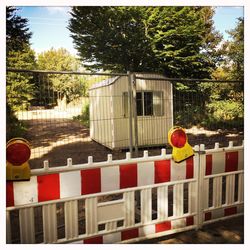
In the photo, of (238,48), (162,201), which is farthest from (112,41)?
(162,201)

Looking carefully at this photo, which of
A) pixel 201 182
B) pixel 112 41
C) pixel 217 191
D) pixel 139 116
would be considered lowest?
pixel 217 191

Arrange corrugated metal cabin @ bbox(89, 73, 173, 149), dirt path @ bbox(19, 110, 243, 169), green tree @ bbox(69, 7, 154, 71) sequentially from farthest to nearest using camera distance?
green tree @ bbox(69, 7, 154, 71) < corrugated metal cabin @ bbox(89, 73, 173, 149) < dirt path @ bbox(19, 110, 243, 169)

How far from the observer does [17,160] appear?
6.72 ft

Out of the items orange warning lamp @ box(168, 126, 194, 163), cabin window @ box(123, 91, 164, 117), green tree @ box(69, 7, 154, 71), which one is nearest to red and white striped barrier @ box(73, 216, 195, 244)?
orange warning lamp @ box(168, 126, 194, 163)

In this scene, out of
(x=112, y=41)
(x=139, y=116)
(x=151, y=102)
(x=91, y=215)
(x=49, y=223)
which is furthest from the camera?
(x=112, y=41)

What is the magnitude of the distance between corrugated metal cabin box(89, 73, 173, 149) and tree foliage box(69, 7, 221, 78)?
3976mm

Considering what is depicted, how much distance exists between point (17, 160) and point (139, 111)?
6509mm

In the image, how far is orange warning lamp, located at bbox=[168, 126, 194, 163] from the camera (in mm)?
2682

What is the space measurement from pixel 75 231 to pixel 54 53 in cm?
2854

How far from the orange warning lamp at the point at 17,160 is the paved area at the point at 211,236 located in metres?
1.38

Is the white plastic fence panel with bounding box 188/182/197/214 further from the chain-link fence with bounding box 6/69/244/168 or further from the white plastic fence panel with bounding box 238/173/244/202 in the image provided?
the chain-link fence with bounding box 6/69/244/168

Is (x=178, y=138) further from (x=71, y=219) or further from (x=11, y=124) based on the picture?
(x=11, y=124)
